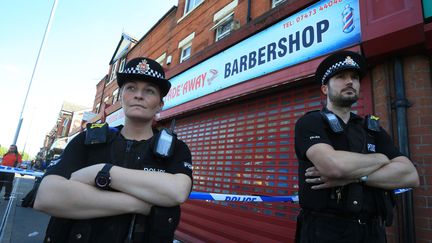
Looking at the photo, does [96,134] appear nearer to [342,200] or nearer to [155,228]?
[155,228]

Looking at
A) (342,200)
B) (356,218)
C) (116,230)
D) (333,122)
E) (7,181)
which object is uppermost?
(333,122)

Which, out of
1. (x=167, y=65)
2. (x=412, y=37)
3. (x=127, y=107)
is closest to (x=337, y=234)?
(x=127, y=107)

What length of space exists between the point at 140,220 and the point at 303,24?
4.33m

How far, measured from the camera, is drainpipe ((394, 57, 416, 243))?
2832 millimetres

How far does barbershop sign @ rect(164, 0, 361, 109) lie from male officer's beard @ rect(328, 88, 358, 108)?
6.31ft

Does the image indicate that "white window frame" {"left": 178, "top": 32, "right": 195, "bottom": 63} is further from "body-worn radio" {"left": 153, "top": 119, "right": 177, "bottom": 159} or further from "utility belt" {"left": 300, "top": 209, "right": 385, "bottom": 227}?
"utility belt" {"left": 300, "top": 209, "right": 385, "bottom": 227}

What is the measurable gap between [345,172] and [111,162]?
160 centimetres

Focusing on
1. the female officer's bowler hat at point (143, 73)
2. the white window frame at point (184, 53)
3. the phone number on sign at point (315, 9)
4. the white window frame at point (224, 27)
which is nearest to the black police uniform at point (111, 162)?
the female officer's bowler hat at point (143, 73)

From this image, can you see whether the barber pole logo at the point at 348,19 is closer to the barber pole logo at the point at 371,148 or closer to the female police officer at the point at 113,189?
the barber pole logo at the point at 371,148

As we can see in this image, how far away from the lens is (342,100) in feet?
7.42

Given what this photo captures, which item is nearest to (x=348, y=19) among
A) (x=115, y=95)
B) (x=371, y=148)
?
(x=371, y=148)

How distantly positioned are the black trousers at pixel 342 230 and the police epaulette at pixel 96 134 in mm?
1635

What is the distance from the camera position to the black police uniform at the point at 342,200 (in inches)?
72.4

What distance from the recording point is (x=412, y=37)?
3.16 m
